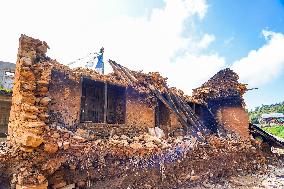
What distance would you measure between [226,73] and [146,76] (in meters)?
5.71

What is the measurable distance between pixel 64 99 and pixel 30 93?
3.82 feet

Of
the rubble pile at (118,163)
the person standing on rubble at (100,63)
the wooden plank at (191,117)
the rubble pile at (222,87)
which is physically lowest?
the rubble pile at (118,163)

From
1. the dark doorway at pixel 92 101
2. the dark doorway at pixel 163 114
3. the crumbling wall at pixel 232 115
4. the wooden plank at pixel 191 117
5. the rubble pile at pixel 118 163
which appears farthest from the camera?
the crumbling wall at pixel 232 115

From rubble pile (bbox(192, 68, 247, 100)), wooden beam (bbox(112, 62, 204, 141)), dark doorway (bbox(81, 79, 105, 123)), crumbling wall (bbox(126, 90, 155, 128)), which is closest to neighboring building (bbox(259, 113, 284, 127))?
rubble pile (bbox(192, 68, 247, 100))

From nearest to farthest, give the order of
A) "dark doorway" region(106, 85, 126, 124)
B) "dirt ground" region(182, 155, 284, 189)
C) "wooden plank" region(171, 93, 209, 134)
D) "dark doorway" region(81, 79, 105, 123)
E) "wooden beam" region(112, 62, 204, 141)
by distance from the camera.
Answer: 1. "dark doorway" region(81, 79, 105, 123)
2. "dirt ground" region(182, 155, 284, 189)
3. "dark doorway" region(106, 85, 126, 124)
4. "wooden beam" region(112, 62, 204, 141)
5. "wooden plank" region(171, 93, 209, 134)

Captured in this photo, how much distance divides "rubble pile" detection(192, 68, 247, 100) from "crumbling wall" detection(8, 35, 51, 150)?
30.6ft

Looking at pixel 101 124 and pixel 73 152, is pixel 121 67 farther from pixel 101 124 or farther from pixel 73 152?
pixel 73 152

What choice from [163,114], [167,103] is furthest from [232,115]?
[167,103]

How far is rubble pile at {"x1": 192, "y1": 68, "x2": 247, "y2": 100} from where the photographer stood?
13133 mm

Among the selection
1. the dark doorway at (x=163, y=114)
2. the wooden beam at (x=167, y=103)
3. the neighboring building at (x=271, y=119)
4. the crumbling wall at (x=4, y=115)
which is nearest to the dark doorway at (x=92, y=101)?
the wooden beam at (x=167, y=103)

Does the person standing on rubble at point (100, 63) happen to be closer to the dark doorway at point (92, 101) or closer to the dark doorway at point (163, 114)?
the dark doorway at point (92, 101)

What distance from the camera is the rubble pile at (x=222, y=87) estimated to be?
1313 centimetres

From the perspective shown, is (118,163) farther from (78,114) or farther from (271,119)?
(271,119)

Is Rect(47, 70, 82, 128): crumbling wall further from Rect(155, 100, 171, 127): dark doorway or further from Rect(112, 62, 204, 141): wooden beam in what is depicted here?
Rect(155, 100, 171, 127): dark doorway
